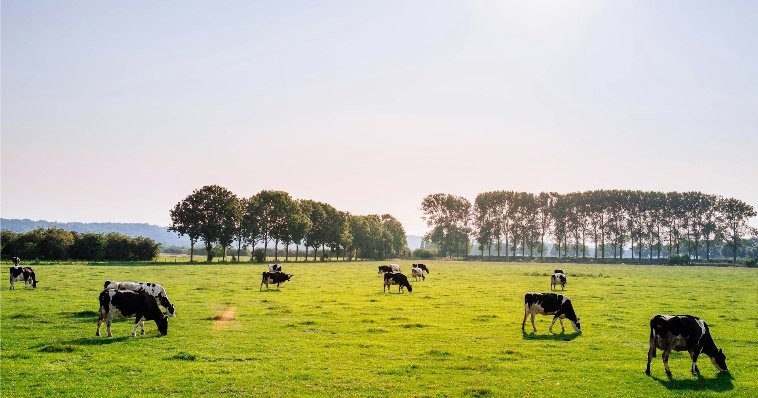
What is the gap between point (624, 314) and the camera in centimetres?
3172

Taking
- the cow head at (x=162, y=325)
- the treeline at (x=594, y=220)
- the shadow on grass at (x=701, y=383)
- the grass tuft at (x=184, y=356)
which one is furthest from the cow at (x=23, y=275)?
the treeline at (x=594, y=220)

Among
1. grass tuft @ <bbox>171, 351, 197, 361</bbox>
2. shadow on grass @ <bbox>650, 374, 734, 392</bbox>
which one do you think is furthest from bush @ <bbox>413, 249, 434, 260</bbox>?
shadow on grass @ <bbox>650, 374, 734, 392</bbox>

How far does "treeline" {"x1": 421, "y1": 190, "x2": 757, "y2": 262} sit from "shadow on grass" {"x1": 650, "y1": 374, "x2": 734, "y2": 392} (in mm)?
154487

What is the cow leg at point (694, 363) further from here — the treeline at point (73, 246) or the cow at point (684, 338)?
the treeline at point (73, 246)

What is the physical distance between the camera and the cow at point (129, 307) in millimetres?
22719

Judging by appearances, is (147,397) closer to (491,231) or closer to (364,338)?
(364,338)

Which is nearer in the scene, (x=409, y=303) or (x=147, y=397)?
(x=147, y=397)

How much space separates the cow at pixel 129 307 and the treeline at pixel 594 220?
154237mm

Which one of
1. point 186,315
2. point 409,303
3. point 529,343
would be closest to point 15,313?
point 186,315

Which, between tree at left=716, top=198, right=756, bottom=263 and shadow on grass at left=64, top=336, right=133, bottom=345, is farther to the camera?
tree at left=716, top=198, right=756, bottom=263

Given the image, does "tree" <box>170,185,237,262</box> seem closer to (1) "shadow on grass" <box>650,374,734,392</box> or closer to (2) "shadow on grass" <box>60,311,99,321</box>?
(2) "shadow on grass" <box>60,311,99,321</box>

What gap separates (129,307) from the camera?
2297 cm

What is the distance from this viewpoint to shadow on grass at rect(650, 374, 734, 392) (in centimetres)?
1587

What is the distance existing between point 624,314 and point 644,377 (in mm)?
16104
